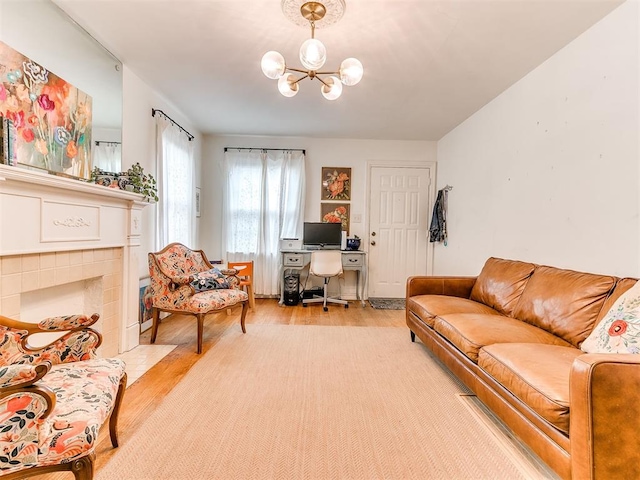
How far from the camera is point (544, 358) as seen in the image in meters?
1.48

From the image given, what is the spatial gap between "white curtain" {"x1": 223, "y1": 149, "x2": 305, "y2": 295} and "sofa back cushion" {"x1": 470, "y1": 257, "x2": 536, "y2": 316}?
2.73m

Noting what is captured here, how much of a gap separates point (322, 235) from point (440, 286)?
204cm

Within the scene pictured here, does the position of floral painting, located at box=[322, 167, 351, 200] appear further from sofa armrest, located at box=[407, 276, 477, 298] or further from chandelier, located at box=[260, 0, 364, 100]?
chandelier, located at box=[260, 0, 364, 100]

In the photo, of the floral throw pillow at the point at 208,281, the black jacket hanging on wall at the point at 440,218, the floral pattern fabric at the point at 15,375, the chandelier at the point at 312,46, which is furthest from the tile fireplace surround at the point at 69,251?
the black jacket hanging on wall at the point at 440,218

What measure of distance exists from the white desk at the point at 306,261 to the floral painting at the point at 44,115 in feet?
8.52

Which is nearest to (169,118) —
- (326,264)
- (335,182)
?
(335,182)

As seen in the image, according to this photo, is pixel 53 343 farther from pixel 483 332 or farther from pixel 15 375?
pixel 483 332

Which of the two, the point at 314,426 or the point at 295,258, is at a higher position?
the point at 295,258

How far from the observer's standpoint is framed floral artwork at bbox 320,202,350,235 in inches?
190

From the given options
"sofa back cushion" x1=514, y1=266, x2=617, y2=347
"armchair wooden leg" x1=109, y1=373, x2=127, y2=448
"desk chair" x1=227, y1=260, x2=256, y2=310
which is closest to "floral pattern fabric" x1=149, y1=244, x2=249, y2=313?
"desk chair" x1=227, y1=260, x2=256, y2=310

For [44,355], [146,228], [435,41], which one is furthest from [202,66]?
[44,355]

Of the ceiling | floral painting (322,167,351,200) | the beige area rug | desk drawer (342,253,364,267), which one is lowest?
the beige area rug

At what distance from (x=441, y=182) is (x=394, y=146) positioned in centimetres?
91

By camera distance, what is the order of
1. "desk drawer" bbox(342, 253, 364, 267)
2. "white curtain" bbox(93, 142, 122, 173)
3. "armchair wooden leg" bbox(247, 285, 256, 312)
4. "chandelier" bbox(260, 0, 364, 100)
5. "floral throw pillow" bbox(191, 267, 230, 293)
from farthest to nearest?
"desk drawer" bbox(342, 253, 364, 267) < "armchair wooden leg" bbox(247, 285, 256, 312) < "floral throw pillow" bbox(191, 267, 230, 293) < "white curtain" bbox(93, 142, 122, 173) < "chandelier" bbox(260, 0, 364, 100)
